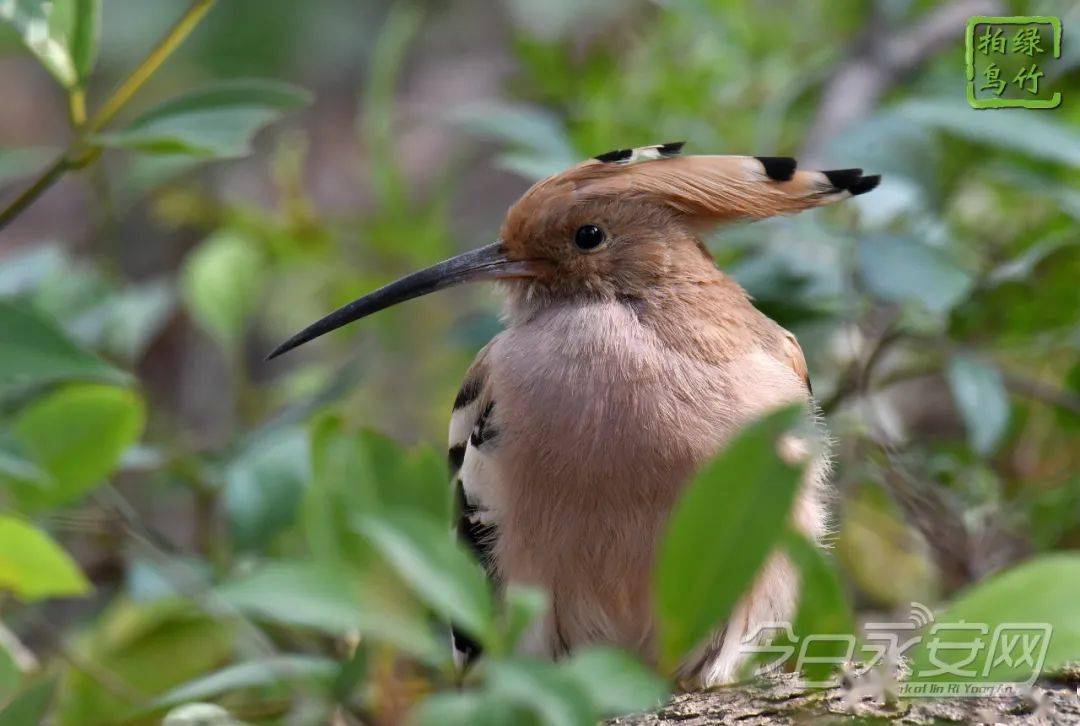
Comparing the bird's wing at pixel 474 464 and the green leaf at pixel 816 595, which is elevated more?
the green leaf at pixel 816 595

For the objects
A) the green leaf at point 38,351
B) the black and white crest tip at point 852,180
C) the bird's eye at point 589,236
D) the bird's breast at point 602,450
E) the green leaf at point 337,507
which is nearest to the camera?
the green leaf at point 337,507

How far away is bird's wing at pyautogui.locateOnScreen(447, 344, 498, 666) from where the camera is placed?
5.65 feet

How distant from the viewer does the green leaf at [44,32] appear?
4.01 feet

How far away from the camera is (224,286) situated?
2.10 m

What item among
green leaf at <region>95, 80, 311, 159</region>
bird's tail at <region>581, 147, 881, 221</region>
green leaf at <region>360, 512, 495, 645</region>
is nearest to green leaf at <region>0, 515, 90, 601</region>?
green leaf at <region>95, 80, 311, 159</region>

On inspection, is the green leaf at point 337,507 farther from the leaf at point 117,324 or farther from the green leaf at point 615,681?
the leaf at point 117,324

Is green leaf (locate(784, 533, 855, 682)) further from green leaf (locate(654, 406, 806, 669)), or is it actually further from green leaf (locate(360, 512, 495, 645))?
green leaf (locate(360, 512, 495, 645))

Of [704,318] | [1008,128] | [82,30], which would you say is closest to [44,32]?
[82,30]

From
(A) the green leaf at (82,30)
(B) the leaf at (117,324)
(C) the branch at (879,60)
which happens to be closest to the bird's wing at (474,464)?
(B) the leaf at (117,324)

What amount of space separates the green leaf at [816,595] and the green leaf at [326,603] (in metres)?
0.22

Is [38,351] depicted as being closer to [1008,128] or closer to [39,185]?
[39,185]

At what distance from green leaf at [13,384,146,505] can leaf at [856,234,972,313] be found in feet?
3.19

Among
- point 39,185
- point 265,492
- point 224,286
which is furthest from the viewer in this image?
point 224,286

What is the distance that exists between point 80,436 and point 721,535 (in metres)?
1.00
